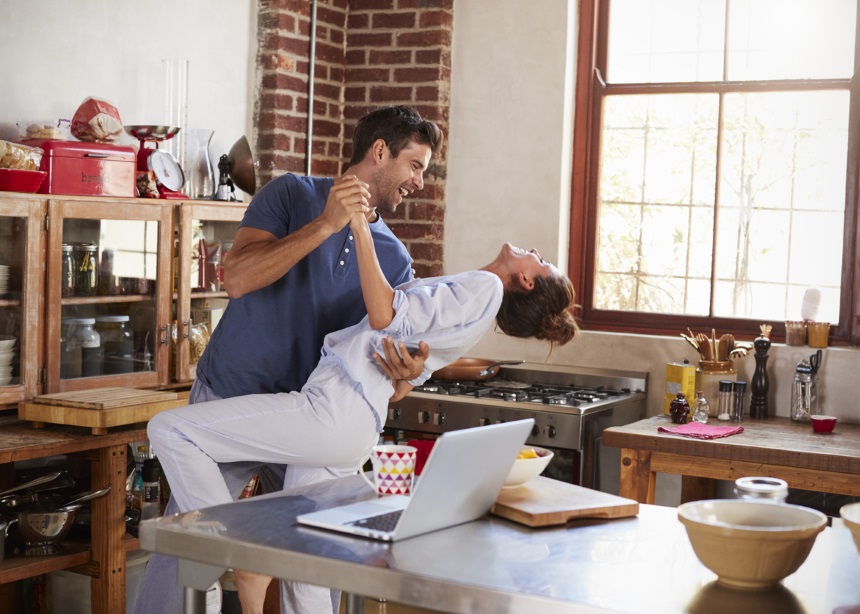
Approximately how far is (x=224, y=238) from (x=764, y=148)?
2.40 metres

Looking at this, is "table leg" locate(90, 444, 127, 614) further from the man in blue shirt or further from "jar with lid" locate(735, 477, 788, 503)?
"jar with lid" locate(735, 477, 788, 503)

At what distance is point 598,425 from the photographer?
168 inches

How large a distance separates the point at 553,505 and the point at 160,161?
263 cm

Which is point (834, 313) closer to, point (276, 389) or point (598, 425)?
point (598, 425)

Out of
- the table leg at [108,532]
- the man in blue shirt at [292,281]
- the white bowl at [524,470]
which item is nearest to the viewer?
the white bowl at [524,470]

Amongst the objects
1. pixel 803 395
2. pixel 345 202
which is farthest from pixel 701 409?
pixel 345 202

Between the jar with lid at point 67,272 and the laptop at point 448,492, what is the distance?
6.73ft

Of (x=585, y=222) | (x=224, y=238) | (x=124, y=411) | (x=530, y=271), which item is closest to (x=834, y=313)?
(x=585, y=222)

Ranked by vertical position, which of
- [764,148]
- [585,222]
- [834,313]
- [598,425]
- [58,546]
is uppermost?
[764,148]

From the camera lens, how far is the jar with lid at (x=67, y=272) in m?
3.77

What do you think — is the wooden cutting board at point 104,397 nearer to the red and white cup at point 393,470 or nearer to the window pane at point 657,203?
the red and white cup at point 393,470

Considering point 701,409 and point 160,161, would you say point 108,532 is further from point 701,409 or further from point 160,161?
point 701,409

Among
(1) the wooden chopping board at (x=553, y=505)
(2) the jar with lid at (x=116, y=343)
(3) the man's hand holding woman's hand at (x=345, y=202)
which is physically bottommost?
(1) the wooden chopping board at (x=553, y=505)

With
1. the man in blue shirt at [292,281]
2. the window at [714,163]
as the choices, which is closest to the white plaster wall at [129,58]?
the man in blue shirt at [292,281]
